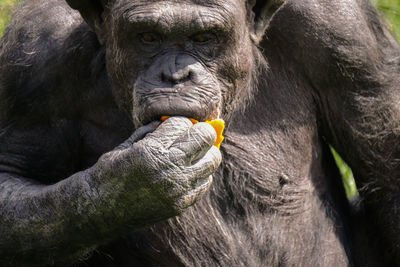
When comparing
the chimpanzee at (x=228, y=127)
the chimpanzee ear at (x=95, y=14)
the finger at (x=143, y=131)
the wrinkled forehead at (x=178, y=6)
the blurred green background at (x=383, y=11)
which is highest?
the wrinkled forehead at (x=178, y=6)

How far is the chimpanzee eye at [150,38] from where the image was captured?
465 centimetres

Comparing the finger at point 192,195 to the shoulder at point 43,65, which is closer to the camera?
the finger at point 192,195

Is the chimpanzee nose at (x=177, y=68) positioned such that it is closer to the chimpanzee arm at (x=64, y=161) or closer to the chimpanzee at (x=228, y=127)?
the chimpanzee at (x=228, y=127)

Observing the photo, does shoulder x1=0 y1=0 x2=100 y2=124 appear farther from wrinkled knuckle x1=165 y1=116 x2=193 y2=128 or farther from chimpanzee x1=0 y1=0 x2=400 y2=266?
wrinkled knuckle x1=165 y1=116 x2=193 y2=128

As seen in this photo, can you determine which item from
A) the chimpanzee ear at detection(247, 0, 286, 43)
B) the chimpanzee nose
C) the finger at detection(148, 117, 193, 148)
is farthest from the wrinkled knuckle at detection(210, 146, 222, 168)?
the chimpanzee ear at detection(247, 0, 286, 43)

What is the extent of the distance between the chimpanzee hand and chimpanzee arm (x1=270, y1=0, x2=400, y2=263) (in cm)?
118

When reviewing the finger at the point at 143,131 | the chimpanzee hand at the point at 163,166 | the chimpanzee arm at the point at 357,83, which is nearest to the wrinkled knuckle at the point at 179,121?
the chimpanzee hand at the point at 163,166

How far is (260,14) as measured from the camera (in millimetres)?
5066

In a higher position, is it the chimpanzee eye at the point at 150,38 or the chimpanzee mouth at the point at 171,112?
the chimpanzee eye at the point at 150,38

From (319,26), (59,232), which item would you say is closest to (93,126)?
(59,232)

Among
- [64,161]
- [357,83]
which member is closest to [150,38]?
[64,161]

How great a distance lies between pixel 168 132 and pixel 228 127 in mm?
1194

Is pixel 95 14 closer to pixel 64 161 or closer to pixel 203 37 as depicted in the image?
pixel 203 37

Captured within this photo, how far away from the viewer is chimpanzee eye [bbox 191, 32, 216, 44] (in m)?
4.66
